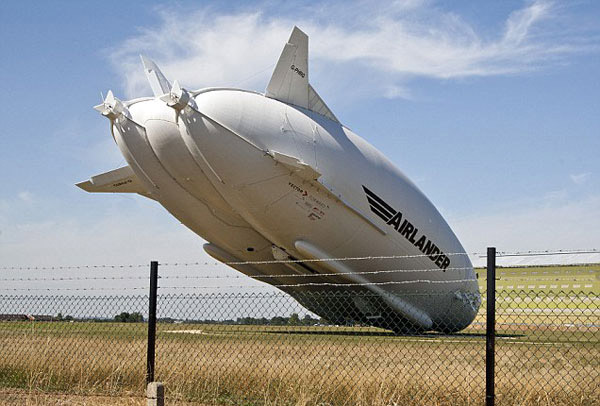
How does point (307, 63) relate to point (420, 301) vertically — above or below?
above

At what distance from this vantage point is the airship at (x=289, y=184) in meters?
19.4

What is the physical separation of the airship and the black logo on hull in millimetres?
37

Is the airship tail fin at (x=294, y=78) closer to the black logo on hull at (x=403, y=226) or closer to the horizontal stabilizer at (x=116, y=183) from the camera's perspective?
the black logo on hull at (x=403, y=226)

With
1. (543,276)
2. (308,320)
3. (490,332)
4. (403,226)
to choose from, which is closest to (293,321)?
(308,320)

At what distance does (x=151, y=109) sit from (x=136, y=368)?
40.9 feet

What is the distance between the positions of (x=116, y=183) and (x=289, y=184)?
338 inches

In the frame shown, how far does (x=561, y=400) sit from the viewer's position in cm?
787

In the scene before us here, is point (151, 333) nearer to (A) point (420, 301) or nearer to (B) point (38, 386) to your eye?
(B) point (38, 386)

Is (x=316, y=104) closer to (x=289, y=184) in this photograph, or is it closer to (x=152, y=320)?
(x=289, y=184)

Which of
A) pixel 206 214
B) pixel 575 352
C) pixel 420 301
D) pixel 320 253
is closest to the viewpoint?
pixel 575 352

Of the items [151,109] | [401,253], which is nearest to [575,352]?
[401,253]

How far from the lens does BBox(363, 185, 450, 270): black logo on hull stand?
21.6 m

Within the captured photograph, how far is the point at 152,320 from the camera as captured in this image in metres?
8.12

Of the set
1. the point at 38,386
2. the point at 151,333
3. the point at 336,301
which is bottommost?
the point at 38,386
